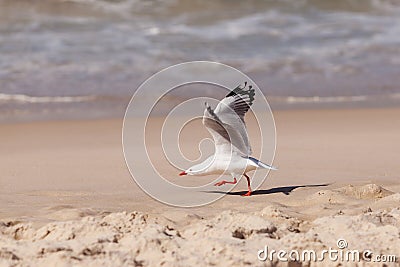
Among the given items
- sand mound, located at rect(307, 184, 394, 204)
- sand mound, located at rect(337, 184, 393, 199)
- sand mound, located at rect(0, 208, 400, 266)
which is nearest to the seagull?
sand mound, located at rect(307, 184, 394, 204)

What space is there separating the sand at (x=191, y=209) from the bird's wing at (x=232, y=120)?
38 cm

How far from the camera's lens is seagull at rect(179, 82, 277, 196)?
4.53 m

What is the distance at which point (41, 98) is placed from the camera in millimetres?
9852

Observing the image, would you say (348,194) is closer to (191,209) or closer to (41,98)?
(191,209)

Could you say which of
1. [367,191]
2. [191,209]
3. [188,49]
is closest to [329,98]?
[188,49]

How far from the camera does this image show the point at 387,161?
608 centimetres

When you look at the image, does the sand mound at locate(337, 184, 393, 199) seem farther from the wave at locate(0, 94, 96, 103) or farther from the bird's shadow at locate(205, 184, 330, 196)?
the wave at locate(0, 94, 96, 103)

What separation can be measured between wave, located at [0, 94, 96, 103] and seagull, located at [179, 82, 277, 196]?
5.16m

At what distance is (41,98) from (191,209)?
18.9 feet

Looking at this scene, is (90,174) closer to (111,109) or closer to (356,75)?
(111,109)

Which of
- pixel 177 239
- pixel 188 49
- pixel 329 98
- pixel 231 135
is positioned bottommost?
pixel 177 239

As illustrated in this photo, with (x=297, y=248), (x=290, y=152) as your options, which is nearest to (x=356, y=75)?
(x=290, y=152)

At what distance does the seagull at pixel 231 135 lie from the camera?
4.53 meters

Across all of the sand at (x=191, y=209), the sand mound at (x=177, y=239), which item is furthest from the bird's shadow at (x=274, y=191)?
the sand mound at (x=177, y=239)
